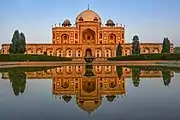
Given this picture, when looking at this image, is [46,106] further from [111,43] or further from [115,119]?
[111,43]

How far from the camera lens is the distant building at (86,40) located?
2255 inches

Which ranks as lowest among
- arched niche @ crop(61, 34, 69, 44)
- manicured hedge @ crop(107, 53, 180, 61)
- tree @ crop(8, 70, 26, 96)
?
tree @ crop(8, 70, 26, 96)

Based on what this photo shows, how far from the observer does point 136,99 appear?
8.91 meters

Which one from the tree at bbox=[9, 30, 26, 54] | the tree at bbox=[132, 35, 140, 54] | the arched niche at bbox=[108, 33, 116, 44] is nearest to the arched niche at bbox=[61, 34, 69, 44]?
the arched niche at bbox=[108, 33, 116, 44]

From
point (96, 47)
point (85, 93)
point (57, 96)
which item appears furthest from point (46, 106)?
point (96, 47)

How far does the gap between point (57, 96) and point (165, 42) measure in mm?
35657

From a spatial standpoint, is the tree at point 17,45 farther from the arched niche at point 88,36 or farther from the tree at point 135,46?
the arched niche at point 88,36

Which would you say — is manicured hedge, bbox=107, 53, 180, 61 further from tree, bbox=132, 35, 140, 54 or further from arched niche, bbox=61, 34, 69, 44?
arched niche, bbox=61, 34, 69, 44

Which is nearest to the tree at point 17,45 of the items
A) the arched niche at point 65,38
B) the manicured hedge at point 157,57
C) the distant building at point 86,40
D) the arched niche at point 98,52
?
the manicured hedge at point 157,57

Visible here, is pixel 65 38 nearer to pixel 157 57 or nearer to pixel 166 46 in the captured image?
pixel 166 46

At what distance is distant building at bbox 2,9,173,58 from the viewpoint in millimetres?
57281

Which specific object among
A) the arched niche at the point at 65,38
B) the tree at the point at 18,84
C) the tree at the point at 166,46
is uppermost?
the arched niche at the point at 65,38

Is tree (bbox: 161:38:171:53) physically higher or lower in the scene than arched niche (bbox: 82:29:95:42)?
lower

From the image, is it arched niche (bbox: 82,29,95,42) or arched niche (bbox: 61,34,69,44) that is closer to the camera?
arched niche (bbox: 61,34,69,44)
